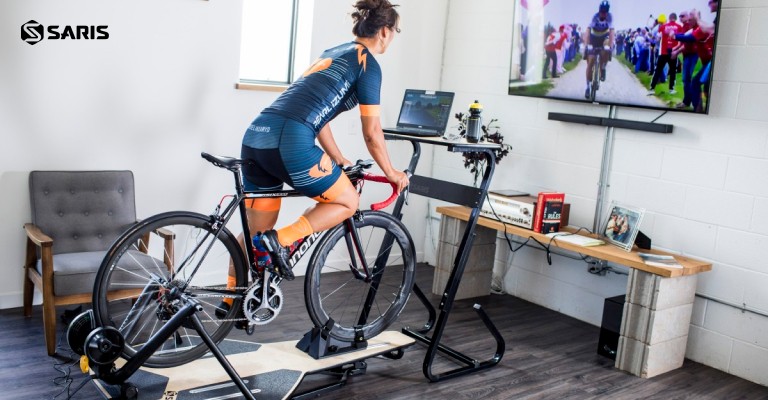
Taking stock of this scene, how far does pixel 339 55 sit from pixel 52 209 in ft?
5.75

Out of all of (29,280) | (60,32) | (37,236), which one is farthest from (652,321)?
(60,32)

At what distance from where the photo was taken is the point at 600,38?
A: 14.7ft

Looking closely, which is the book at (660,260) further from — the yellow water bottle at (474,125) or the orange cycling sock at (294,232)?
the orange cycling sock at (294,232)

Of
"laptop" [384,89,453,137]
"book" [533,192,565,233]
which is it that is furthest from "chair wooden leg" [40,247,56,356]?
"book" [533,192,565,233]

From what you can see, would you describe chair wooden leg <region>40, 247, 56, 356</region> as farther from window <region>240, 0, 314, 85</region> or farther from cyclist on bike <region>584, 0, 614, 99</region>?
cyclist on bike <region>584, 0, 614, 99</region>

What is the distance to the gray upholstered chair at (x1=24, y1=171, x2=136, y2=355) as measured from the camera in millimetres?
3623

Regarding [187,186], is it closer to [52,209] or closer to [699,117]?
[52,209]

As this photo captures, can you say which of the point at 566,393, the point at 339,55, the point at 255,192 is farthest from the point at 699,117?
the point at 255,192

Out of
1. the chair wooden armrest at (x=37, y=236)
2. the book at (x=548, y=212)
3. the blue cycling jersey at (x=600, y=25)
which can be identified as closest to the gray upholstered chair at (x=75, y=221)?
the chair wooden armrest at (x=37, y=236)

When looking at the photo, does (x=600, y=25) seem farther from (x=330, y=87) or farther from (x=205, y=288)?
(x=205, y=288)

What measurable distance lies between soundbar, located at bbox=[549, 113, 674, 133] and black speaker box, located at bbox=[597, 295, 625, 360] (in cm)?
96

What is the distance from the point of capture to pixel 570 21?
463cm

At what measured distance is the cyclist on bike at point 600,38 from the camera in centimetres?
442

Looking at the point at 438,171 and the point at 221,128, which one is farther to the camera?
the point at 438,171
